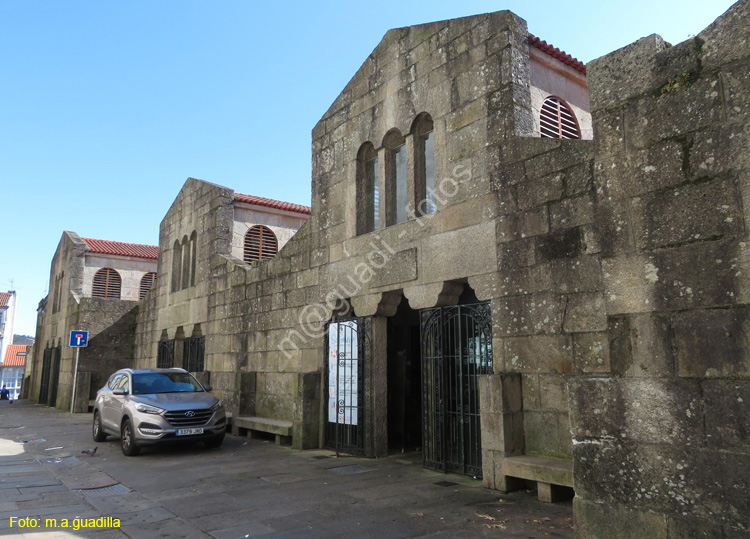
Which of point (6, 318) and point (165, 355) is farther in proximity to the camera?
point (6, 318)

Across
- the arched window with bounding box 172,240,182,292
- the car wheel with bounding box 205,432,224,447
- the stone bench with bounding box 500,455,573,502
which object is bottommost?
the car wheel with bounding box 205,432,224,447

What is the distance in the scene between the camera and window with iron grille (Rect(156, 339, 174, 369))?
15.7m

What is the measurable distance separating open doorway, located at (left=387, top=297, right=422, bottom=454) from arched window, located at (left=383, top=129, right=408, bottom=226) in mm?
2144

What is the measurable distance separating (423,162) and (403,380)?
4.34 metres

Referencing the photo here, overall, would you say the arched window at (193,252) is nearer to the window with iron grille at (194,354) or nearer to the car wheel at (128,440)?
the window with iron grille at (194,354)

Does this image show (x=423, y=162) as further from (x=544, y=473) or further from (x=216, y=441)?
(x=216, y=441)

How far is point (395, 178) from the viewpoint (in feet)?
29.5

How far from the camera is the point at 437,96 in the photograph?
797 centimetres

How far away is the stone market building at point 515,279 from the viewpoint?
9.89 ft

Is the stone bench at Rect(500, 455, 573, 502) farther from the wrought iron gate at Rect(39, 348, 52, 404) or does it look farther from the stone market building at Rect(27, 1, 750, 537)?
the wrought iron gate at Rect(39, 348, 52, 404)

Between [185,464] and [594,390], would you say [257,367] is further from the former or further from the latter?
[594,390]

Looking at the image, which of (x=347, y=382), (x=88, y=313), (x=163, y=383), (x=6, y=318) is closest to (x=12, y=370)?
(x=6, y=318)

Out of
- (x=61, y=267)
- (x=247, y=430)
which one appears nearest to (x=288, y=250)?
(x=247, y=430)

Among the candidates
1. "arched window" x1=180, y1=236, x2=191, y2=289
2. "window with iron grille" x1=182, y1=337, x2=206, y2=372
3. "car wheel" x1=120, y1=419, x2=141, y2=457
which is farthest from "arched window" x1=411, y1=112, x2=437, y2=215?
"arched window" x1=180, y1=236, x2=191, y2=289
